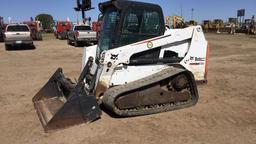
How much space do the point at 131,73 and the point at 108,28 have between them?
1250 millimetres

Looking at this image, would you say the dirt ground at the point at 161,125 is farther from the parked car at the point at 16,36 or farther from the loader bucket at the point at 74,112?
the parked car at the point at 16,36

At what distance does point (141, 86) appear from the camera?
6523mm

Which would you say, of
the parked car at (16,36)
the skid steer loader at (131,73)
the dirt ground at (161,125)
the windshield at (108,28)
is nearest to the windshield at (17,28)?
the parked car at (16,36)

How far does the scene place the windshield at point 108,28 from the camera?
23.5 feet

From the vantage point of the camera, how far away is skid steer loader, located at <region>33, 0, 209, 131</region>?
6.21 m

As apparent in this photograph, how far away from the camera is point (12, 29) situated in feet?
80.2

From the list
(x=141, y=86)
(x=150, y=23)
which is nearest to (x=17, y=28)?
(x=150, y=23)

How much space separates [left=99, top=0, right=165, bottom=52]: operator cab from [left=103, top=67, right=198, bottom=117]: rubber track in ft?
2.94

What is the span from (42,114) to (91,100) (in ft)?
4.57

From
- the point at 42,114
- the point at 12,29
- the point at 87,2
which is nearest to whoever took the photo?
the point at 42,114

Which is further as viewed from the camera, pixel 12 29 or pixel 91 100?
pixel 12 29

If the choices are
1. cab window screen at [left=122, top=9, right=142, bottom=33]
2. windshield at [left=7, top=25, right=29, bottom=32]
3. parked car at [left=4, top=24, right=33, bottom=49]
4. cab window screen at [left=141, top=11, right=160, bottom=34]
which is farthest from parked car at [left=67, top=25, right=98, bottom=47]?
cab window screen at [left=122, top=9, right=142, bottom=33]

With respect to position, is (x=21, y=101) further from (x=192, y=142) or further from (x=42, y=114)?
(x=192, y=142)

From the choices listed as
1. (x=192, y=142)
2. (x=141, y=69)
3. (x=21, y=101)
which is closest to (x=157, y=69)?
(x=141, y=69)
